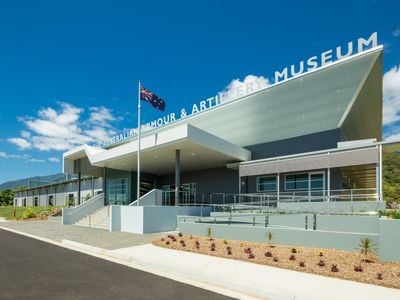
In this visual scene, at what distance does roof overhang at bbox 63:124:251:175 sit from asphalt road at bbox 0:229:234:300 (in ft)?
37.2

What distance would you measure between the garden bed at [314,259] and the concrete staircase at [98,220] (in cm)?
1183

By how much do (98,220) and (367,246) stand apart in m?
20.7

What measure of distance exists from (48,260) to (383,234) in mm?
10469

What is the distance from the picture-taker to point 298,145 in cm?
2611

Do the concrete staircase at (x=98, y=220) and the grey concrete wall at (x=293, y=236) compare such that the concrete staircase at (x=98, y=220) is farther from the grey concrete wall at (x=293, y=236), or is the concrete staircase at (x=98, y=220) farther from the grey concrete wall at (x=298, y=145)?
the grey concrete wall at (x=298, y=145)

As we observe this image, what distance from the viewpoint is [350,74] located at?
22.6 metres

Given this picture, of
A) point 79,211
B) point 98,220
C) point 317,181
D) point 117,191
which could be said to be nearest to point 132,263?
point 98,220

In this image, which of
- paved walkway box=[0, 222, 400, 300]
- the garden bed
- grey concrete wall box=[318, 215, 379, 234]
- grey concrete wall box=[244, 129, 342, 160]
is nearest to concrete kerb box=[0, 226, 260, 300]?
paved walkway box=[0, 222, 400, 300]

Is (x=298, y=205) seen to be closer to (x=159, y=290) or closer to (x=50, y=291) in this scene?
(x=159, y=290)

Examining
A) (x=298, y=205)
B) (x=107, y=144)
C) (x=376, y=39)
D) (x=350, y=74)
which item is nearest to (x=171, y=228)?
(x=298, y=205)

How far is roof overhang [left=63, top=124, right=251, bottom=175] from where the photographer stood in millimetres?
21969

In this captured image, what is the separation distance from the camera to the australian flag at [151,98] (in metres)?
21.8

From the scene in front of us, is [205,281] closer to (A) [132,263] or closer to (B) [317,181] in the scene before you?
(A) [132,263]

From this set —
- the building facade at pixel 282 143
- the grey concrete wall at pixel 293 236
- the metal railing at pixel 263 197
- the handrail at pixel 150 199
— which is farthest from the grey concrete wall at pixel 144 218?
the grey concrete wall at pixel 293 236
